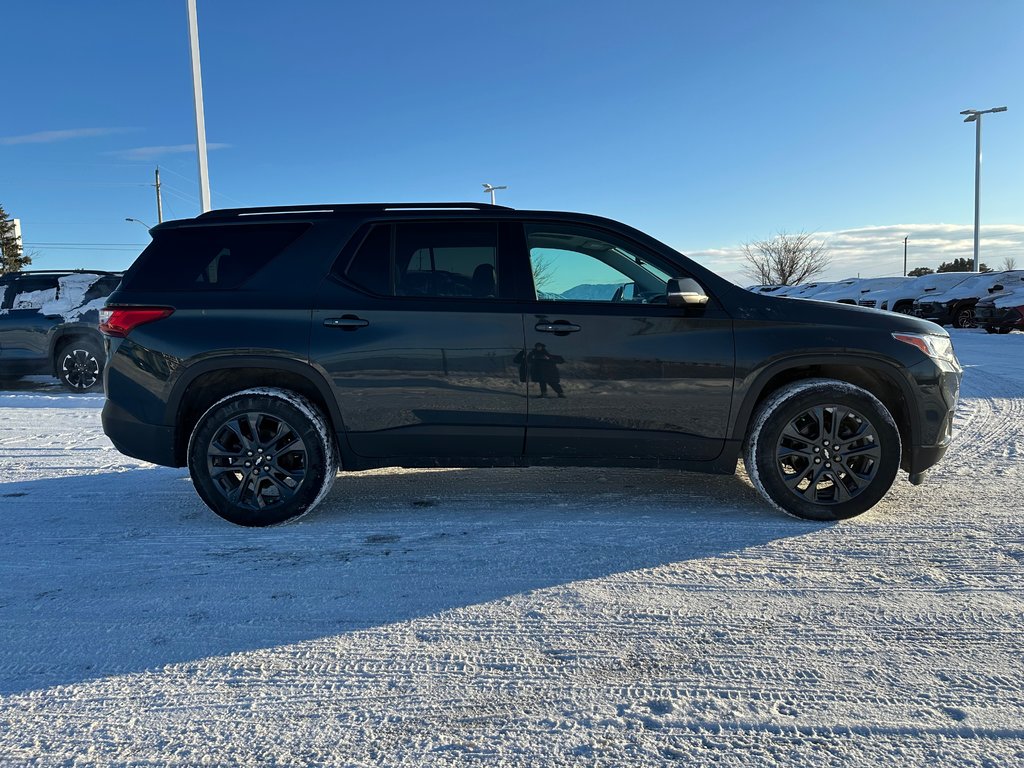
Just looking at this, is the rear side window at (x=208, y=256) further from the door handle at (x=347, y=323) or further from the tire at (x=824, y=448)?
the tire at (x=824, y=448)

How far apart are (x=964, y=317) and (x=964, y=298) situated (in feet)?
1.88

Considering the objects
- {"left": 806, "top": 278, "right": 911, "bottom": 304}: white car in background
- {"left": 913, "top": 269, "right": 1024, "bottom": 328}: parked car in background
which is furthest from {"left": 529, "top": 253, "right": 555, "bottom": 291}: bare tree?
{"left": 806, "top": 278, "right": 911, "bottom": 304}: white car in background

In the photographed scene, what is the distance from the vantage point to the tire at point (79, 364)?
8.92 metres

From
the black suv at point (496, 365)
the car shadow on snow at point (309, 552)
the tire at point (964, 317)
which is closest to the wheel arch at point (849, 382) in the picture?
the black suv at point (496, 365)

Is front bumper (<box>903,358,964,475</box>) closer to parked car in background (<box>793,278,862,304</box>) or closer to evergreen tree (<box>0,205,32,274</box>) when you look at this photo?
parked car in background (<box>793,278,862,304</box>)

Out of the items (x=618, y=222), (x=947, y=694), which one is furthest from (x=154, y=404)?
(x=947, y=694)

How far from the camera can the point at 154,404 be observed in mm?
3605

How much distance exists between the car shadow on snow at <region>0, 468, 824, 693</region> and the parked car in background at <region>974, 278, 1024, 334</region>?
54.5 feet

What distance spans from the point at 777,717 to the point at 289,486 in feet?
8.86

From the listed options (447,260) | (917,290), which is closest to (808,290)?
(917,290)

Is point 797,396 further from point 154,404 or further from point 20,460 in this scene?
point 20,460

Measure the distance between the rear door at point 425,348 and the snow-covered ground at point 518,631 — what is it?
504mm

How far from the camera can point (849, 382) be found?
363 cm

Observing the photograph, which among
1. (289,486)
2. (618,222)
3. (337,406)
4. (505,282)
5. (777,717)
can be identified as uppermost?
(618,222)
